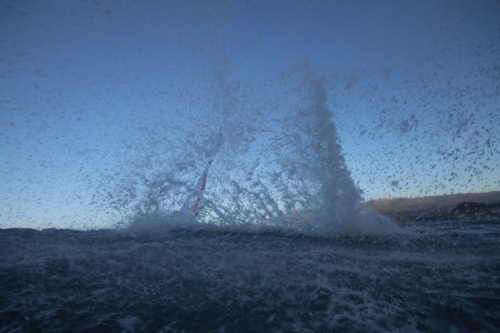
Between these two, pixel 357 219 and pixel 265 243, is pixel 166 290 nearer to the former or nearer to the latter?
pixel 265 243

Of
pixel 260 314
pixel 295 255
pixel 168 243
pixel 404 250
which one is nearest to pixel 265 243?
pixel 295 255

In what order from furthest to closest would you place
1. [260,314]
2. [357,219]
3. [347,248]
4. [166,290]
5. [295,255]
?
[357,219] < [347,248] < [295,255] < [166,290] < [260,314]

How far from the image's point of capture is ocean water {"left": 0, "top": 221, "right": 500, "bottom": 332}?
2.92 m

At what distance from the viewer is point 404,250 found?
6.55m

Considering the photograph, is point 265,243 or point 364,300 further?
point 265,243

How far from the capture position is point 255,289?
4031mm

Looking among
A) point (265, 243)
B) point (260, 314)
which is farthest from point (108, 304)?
point (265, 243)

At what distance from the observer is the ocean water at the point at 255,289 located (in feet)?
9.59

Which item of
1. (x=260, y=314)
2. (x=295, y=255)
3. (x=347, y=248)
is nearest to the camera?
(x=260, y=314)

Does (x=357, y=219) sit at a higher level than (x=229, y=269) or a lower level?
higher

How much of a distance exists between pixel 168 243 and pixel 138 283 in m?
3.80

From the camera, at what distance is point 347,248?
715 cm

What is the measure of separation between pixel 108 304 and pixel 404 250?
6659mm

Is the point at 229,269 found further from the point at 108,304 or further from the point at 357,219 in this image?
the point at 357,219
